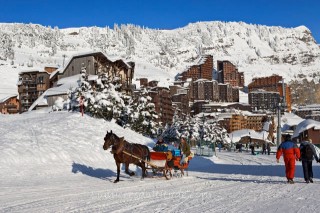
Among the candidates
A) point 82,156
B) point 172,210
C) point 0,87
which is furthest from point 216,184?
point 0,87

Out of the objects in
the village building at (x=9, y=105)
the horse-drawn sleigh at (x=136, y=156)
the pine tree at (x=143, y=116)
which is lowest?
the horse-drawn sleigh at (x=136, y=156)

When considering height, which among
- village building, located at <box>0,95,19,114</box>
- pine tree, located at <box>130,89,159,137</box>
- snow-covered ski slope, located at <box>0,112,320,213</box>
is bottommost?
snow-covered ski slope, located at <box>0,112,320,213</box>

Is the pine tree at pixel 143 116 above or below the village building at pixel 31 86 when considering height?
below

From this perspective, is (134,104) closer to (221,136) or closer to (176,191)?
(176,191)

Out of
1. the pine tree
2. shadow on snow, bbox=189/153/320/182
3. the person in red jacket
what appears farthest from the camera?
the pine tree

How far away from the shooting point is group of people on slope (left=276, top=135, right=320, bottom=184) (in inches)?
538

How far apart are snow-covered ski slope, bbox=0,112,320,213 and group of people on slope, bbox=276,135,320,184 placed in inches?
19.2

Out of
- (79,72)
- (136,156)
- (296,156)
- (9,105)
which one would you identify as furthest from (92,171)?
(9,105)

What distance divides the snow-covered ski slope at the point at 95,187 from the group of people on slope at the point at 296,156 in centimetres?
49

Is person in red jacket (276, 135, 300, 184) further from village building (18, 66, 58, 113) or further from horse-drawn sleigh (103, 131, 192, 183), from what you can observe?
village building (18, 66, 58, 113)

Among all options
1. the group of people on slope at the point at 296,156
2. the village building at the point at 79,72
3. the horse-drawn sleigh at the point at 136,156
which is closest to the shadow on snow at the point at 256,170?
the horse-drawn sleigh at the point at 136,156

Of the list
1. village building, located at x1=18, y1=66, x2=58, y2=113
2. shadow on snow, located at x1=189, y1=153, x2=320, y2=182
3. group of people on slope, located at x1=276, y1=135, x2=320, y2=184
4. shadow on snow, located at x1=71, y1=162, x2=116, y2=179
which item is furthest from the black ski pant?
village building, located at x1=18, y1=66, x2=58, y2=113

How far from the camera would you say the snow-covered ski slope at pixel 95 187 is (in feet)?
29.0

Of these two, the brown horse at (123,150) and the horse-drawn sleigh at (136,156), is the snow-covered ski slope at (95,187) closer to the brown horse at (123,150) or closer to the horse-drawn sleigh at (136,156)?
the horse-drawn sleigh at (136,156)
